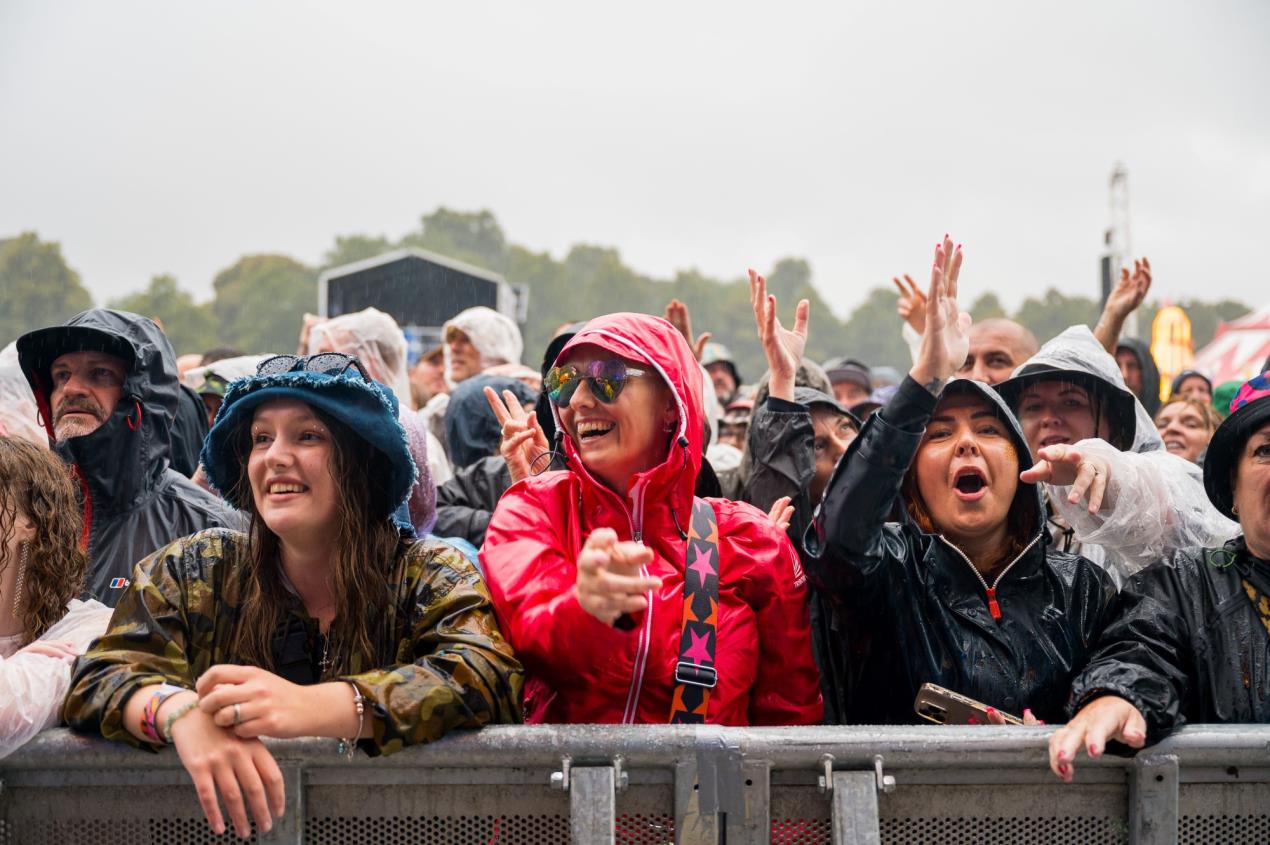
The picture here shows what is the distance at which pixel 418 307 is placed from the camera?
2248 cm

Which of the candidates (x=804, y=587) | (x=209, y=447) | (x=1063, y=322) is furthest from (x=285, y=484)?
(x=1063, y=322)

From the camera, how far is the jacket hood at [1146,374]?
6.50 m

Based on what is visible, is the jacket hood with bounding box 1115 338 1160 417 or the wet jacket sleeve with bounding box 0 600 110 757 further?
the jacket hood with bounding box 1115 338 1160 417

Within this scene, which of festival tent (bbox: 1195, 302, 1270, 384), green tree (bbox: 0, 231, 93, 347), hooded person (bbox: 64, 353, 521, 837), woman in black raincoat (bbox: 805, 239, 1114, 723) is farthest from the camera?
green tree (bbox: 0, 231, 93, 347)

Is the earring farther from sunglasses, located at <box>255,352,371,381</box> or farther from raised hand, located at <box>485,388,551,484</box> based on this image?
raised hand, located at <box>485,388,551,484</box>

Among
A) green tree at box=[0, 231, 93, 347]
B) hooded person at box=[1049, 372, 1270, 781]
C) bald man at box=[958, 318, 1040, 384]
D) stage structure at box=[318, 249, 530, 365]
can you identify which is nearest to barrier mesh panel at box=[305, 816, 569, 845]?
hooded person at box=[1049, 372, 1270, 781]

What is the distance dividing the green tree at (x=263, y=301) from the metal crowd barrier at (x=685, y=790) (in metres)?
71.9

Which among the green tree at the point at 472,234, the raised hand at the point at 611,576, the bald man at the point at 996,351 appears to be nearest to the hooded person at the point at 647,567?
the raised hand at the point at 611,576

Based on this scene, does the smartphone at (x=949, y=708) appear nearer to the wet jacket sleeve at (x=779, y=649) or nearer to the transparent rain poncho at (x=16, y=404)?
the wet jacket sleeve at (x=779, y=649)

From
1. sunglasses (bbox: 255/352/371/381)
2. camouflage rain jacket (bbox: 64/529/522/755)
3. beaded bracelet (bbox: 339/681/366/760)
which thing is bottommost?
beaded bracelet (bbox: 339/681/366/760)

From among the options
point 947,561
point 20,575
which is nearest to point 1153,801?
point 947,561

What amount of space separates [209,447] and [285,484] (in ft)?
0.90

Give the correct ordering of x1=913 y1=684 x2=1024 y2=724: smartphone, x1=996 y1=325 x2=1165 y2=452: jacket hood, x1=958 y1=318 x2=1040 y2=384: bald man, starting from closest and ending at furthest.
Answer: x1=913 y1=684 x2=1024 y2=724: smartphone, x1=996 y1=325 x2=1165 y2=452: jacket hood, x1=958 y1=318 x2=1040 y2=384: bald man

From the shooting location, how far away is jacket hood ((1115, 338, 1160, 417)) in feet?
21.3
